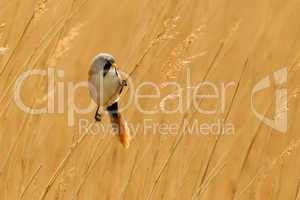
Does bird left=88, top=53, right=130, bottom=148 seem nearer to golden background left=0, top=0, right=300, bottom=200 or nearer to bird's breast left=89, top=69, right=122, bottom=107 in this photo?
bird's breast left=89, top=69, right=122, bottom=107

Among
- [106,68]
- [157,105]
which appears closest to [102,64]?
[106,68]

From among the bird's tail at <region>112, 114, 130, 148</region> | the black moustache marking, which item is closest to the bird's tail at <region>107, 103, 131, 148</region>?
the bird's tail at <region>112, 114, 130, 148</region>

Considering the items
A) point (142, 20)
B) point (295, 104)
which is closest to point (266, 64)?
point (295, 104)

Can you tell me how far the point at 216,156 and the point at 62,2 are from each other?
669mm

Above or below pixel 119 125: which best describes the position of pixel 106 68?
above

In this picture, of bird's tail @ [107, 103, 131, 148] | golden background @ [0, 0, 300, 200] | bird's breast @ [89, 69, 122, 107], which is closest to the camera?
bird's breast @ [89, 69, 122, 107]

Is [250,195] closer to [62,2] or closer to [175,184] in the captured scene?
[175,184]

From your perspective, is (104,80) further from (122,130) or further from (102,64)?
(122,130)

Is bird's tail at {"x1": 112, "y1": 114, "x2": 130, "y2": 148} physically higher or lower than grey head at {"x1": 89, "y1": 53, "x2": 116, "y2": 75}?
A: lower

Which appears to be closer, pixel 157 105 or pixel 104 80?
pixel 104 80

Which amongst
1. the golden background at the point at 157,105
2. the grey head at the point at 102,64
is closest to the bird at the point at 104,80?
the grey head at the point at 102,64

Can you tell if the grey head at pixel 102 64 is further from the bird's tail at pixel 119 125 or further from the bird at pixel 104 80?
the bird's tail at pixel 119 125

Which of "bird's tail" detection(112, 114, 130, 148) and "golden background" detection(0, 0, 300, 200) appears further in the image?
"golden background" detection(0, 0, 300, 200)

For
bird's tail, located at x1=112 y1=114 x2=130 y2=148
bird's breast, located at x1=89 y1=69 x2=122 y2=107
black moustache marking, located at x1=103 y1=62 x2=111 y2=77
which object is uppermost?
black moustache marking, located at x1=103 y1=62 x2=111 y2=77
